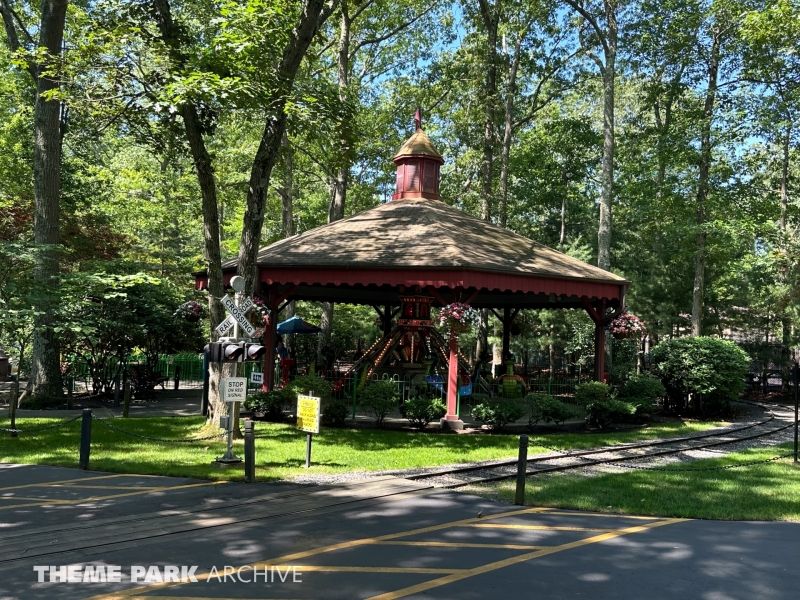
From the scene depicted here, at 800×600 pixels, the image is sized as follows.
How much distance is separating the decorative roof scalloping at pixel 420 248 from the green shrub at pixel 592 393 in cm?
301

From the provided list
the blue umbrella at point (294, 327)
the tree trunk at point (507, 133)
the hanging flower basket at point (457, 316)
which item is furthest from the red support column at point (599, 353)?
the blue umbrella at point (294, 327)

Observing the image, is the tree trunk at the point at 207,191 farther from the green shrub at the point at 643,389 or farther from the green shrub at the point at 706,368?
the green shrub at the point at 706,368

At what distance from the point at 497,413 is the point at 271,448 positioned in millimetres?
5782

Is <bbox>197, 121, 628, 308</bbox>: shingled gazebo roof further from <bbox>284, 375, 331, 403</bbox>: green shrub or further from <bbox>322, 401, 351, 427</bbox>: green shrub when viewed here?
<bbox>322, 401, 351, 427</bbox>: green shrub

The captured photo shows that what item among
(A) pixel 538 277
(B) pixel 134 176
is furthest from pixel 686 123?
(B) pixel 134 176

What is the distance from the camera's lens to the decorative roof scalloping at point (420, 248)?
15945 millimetres

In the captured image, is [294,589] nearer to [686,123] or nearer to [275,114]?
[275,114]

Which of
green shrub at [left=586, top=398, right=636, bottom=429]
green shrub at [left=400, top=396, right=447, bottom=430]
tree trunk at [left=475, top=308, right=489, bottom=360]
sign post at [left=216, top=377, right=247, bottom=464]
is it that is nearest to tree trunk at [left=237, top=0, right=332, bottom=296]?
sign post at [left=216, top=377, right=247, bottom=464]

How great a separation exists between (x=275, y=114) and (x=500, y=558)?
1029cm

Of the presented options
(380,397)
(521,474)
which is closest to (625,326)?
(380,397)

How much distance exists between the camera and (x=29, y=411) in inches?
680

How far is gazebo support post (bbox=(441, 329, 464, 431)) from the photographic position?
51.3ft

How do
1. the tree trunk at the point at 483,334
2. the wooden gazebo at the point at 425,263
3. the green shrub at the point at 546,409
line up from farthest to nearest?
1. the tree trunk at the point at 483,334
2. the green shrub at the point at 546,409
3. the wooden gazebo at the point at 425,263

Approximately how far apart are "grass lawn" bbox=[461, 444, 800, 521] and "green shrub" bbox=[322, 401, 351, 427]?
5.91 metres
